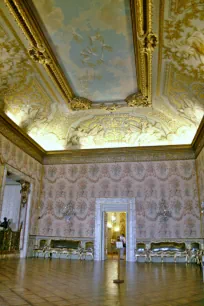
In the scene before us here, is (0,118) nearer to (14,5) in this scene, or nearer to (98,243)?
(14,5)

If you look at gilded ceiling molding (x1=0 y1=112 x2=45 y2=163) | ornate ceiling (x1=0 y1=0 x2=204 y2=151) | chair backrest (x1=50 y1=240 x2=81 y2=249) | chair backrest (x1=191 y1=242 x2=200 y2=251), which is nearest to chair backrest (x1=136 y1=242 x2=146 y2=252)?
chair backrest (x1=191 y1=242 x2=200 y2=251)

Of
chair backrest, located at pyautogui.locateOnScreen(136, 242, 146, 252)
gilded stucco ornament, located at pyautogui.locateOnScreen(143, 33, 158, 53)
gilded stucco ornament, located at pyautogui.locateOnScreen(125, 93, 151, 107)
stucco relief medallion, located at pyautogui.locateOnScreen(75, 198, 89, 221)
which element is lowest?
chair backrest, located at pyautogui.locateOnScreen(136, 242, 146, 252)

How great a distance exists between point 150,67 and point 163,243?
8584 mm

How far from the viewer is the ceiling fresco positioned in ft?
25.6

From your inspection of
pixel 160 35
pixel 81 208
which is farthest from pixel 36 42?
pixel 81 208

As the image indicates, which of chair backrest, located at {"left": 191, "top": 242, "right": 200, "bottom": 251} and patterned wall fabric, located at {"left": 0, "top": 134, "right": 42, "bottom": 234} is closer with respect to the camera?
patterned wall fabric, located at {"left": 0, "top": 134, "right": 42, "bottom": 234}

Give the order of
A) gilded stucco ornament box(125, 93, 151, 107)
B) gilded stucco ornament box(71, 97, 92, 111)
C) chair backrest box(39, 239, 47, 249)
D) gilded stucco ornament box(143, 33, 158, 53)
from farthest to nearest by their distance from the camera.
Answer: chair backrest box(39, 239, 47, 249), gilded stucco ornament box(71, 97, 92, 111), gilded stucco ornament box(125, 93, 151, 107), gilded stucco ornament box(143, 33, 158, 53)

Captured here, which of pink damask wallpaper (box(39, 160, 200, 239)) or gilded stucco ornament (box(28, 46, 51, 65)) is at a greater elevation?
gilded stucco ornament (box(28, 46, 51, 65))

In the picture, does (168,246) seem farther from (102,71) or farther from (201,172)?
(102,71)

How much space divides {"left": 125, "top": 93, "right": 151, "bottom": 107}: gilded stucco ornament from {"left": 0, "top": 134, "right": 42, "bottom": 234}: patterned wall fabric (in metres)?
6.03

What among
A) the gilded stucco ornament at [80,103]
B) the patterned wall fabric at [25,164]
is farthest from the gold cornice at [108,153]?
the gilded stucco ornament at [80,103]

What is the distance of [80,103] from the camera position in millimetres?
13164

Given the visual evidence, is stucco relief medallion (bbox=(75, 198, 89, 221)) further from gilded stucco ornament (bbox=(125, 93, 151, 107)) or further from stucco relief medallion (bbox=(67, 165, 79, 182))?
gilded stucco ornament (bbox=(125, 93, 151, 107))

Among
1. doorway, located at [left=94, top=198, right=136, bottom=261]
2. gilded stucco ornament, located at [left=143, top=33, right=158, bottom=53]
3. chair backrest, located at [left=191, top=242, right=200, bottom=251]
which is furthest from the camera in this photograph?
doorway, located at [left=94, top=198, right=136, bottom=261]
